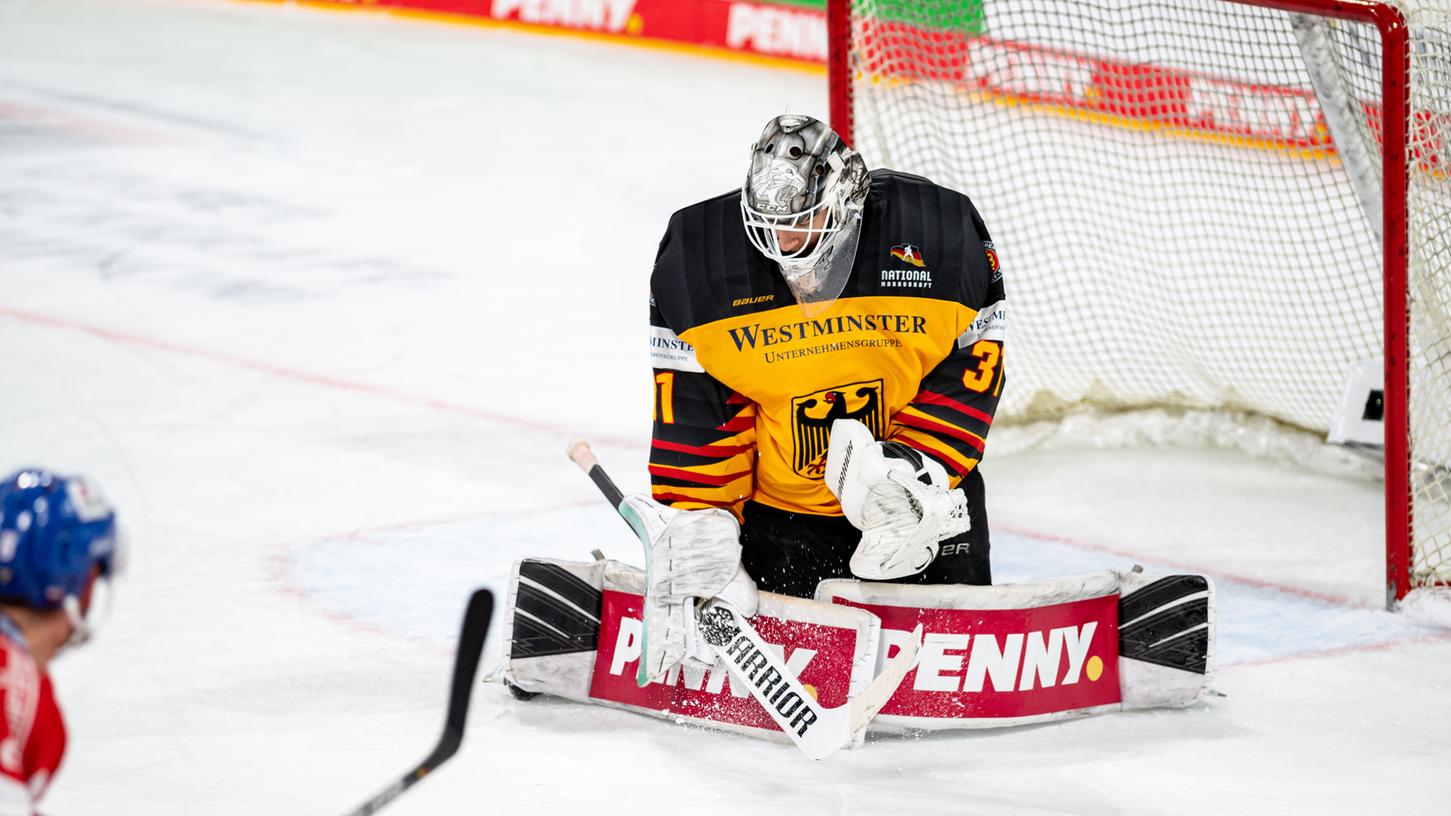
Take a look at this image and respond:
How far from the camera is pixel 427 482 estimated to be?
5.09m

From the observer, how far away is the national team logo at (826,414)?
3.48 m

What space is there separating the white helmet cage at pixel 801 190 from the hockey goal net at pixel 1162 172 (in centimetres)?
149

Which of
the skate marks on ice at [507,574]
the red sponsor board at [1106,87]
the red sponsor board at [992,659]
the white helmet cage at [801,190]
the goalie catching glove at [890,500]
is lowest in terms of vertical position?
the skate marks on ice at [507,574]

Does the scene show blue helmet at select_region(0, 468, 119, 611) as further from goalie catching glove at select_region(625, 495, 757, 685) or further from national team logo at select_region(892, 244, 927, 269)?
national team logo at select_region(892, 244, 927, 269)

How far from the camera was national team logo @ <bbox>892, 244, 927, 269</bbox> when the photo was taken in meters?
3.43

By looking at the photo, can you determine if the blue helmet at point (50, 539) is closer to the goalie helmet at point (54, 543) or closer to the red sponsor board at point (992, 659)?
the goalie helmet at point (54, 543)

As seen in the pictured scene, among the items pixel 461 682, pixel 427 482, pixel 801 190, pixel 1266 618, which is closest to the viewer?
pixel 461 682

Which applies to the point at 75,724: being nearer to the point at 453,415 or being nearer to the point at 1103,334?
the point at 453,415

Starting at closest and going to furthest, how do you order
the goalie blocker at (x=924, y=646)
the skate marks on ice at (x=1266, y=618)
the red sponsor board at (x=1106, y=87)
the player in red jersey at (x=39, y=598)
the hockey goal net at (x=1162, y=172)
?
the player in red jersey at (x=39, y=598)
the goalie blocker at (x=924, y=646)
the skate marks on ice at (x=1266, y=618)
the hockey goal net at (x=1162, y=172)
the red sponsor board at (x=1106, y=87)

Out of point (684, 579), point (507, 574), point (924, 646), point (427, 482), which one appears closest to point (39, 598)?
point (684, 579)

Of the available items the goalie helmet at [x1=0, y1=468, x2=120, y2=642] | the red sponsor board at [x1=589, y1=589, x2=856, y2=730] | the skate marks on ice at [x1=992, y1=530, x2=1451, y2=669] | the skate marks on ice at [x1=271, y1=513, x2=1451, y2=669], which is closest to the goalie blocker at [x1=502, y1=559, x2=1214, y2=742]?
the red sponsor board at [x1=589, y1=589, x2=856, y2=730]

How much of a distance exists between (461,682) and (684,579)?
46.7 inches

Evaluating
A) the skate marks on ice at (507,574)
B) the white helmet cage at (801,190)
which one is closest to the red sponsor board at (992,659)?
the skate marks on ice at (507,574)

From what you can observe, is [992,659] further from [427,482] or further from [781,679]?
[427,482]
